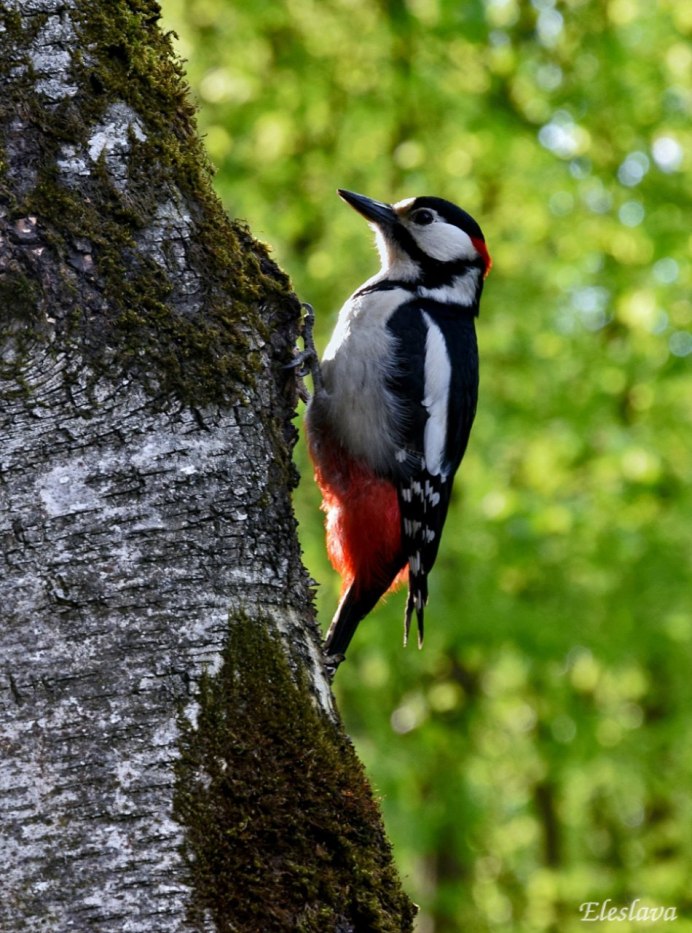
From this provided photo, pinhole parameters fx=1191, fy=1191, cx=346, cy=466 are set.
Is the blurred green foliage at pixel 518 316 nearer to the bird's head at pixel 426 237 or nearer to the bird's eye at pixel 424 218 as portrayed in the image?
the bird's head at pixel 426 237

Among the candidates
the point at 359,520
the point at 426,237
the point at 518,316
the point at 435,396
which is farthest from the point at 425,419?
the point at 518,316

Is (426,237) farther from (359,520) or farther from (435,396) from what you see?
(359,520)

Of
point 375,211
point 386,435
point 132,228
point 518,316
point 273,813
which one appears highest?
point 518,316

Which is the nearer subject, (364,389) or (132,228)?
(132,228)

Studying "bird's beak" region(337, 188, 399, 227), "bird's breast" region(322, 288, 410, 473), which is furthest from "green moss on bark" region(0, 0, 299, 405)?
"bird's beak" region(337, 188, 399, 227)

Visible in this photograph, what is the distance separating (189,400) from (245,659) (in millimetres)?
441

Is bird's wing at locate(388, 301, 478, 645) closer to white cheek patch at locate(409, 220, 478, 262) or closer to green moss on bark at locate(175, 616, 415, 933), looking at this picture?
white cheek patch at locate(409, 220, 478, 262)

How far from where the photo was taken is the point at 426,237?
4363mm

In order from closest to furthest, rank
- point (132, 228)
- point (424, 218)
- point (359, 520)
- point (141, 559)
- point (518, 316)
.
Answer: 1. point (141, 559)
2. point (132, 228)
3. point (359, 520)
4. point (424, 218)
5. point (518, 316)

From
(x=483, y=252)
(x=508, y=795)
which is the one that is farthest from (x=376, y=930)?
(x=508, y=795)

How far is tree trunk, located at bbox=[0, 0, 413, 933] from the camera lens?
5.62 feet

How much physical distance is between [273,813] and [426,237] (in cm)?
288

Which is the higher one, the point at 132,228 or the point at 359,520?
the point at 359,520

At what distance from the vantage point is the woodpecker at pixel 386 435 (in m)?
3.92
